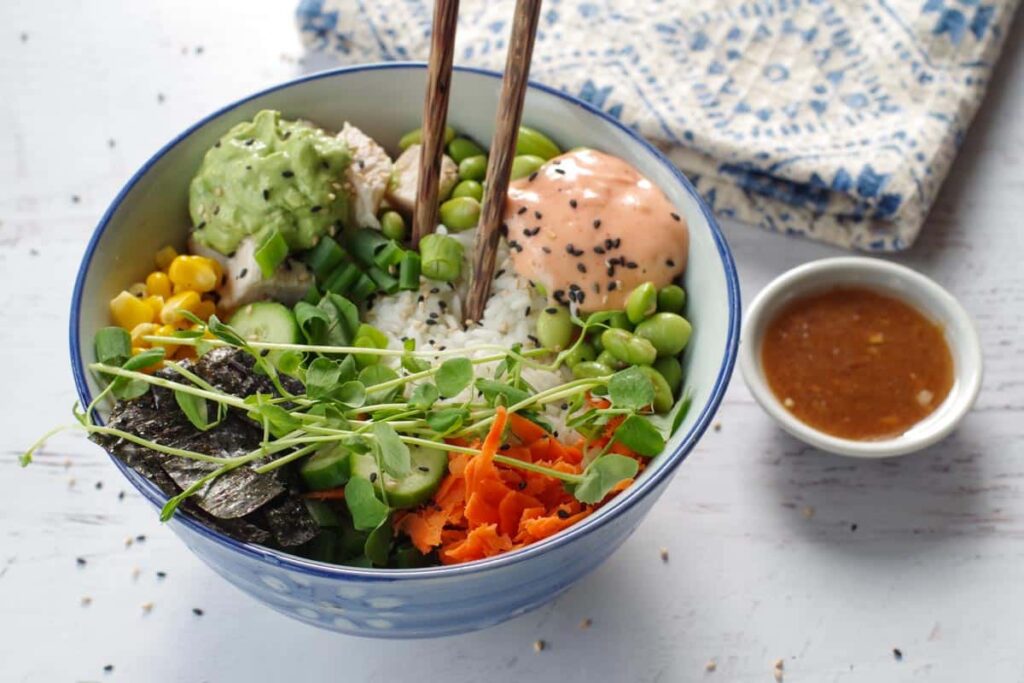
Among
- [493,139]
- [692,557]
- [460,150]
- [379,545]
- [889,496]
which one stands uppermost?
[493,139]

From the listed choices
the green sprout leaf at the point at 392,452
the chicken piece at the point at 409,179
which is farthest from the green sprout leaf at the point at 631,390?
the chicken piece at the point at 409,179

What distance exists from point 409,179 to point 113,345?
2.31 feet

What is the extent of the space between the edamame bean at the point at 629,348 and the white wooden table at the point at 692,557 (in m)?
0.46

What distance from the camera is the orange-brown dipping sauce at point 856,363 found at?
93.1 inches

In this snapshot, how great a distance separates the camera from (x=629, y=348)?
2018 mm

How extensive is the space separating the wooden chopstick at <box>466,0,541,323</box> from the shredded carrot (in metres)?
0.41

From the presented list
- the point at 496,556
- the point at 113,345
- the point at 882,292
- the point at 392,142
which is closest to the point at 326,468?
the point at 496,556

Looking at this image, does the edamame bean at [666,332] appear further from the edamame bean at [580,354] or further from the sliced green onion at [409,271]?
the sliced green onion at [409,271]

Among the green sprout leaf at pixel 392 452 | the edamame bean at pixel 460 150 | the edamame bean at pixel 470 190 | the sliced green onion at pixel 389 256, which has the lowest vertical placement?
the sliced green onion at pixel 389 256

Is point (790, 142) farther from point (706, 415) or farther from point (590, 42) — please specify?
point (706, 415)

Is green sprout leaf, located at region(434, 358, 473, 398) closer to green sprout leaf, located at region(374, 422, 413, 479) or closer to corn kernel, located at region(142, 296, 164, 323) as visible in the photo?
green sprout leaf, located at region(374, 422, 413, 479)

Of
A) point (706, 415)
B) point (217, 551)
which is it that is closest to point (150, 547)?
point (217, 551)

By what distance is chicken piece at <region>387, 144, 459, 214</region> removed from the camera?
2285 millimetres

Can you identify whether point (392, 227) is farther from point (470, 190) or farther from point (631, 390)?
point (631, 390)
